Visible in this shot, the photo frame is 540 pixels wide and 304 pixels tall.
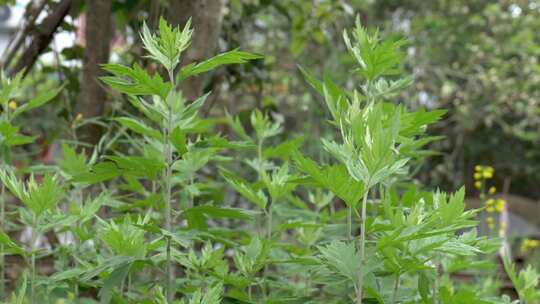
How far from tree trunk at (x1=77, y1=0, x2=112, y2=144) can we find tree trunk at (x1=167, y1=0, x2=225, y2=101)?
0.35 metres

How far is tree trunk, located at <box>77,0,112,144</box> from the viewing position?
275cm

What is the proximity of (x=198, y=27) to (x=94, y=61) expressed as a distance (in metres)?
0.46

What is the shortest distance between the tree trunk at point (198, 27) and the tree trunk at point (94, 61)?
0.35m

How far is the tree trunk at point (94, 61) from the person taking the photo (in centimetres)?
275

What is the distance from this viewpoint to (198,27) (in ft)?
8.34

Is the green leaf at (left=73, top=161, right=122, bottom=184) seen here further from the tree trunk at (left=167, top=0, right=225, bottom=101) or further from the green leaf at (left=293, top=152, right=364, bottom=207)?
the tree trunk at (left=167, top=0, right=225, bottom=101)

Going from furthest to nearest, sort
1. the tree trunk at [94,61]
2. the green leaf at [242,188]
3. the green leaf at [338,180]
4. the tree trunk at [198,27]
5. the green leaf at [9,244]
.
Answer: the tree trunk at [94,61] → the tree trunk at [198,27] → the green leaf at [242,188] → the green leaf at [9,244] → the green leaf at [338,180]

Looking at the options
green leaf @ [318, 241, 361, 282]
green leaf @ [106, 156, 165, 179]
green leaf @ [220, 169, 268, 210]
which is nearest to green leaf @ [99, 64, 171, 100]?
green leaf @ [106, 156, 165, 179]

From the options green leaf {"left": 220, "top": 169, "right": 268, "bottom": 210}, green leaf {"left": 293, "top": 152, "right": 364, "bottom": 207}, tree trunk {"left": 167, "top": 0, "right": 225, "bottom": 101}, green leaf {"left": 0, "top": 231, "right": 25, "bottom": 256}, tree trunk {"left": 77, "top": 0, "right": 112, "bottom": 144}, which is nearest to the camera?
green leaf {"left": 293, "top": 152, "right": 364, "bottom": 207}

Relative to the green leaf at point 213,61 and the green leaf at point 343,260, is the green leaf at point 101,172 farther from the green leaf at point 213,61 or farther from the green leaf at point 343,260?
the green leaf at point 343,260

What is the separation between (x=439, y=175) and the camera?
360 inches

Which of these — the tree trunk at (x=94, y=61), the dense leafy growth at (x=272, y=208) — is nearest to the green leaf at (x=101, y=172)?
the dense leafy growth at (x=272, y=208)

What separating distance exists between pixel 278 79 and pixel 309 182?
5.87m

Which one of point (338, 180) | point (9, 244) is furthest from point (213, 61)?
point (9, 244)
